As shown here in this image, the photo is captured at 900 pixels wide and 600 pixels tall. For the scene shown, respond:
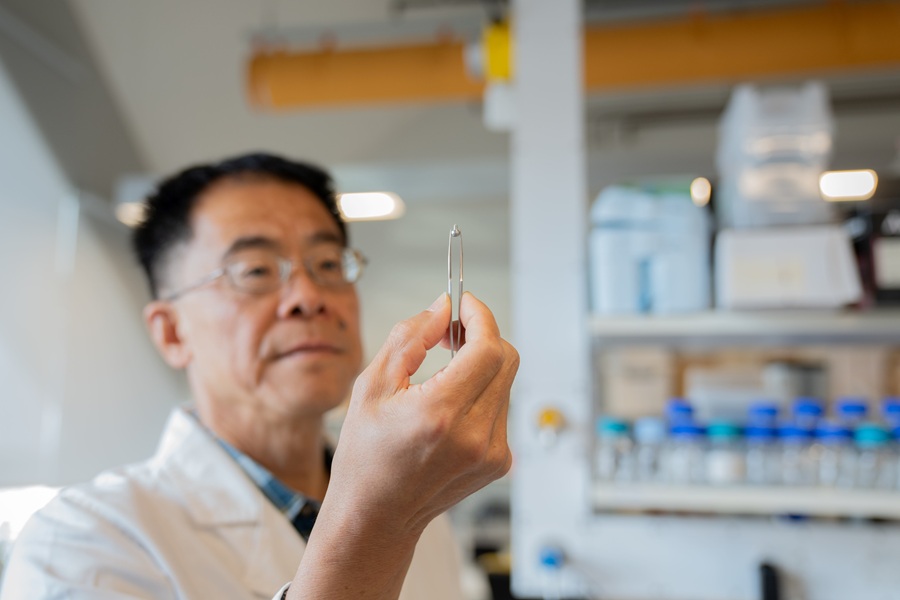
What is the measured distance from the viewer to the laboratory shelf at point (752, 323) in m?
1.65

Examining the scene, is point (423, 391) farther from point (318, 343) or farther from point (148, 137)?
point (148, 137)

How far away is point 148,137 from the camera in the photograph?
376 cm

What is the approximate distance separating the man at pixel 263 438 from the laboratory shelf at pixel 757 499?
535 mm

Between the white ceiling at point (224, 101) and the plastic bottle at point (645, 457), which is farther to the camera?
the white ceiling at point (224, 101)

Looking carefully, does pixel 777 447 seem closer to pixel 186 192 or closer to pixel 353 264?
pixel 353 264

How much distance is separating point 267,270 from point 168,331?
224 mm

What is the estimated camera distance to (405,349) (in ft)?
1.68

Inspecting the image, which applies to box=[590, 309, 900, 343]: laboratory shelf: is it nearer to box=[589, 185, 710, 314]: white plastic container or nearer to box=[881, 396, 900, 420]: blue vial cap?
box=[589, 185, 710, 314]: white plastic container

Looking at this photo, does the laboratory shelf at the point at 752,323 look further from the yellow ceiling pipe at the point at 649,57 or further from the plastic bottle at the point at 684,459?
the yellow ceiling pipe at the point at 649,57

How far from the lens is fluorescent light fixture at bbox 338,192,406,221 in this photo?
3.49 meters

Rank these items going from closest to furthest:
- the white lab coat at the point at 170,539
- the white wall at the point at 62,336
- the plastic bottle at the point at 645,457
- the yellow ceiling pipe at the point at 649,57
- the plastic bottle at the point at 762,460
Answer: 1. the white lab coat at the point at 170,539
2. the plastic bottle at the point at 762,460
3. the plastic bottle at the point at 645,457
4. the yellow ceiling pipe at the point at 649,57
5. the white wall at the point at 62,336

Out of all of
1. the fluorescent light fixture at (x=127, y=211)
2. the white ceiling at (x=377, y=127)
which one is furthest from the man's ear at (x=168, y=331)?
the fluorescent light fixture at (x=127, y=211)

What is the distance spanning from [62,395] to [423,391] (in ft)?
10.7

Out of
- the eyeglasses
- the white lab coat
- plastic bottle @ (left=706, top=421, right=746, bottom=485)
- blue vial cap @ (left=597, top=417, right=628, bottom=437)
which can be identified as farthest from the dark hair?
plastic bottle @ (left=706, top=421, right=746, bottom=485)
